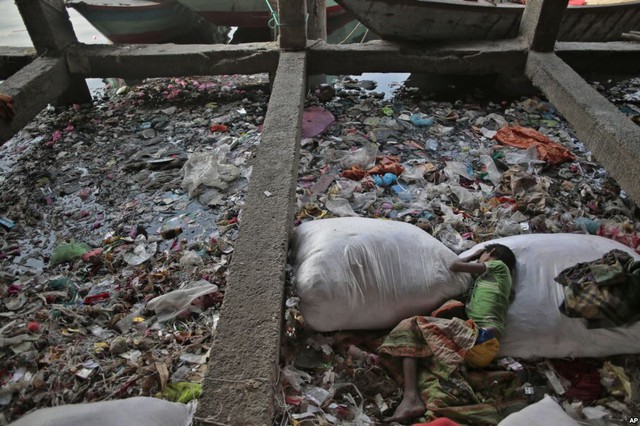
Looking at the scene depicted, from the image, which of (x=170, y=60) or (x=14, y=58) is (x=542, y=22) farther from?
(x=14, y=58)

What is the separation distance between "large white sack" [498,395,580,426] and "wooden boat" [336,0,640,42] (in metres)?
3.85

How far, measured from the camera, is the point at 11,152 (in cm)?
410

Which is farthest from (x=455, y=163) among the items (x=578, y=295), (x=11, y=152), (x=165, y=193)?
(x=11, y=152)

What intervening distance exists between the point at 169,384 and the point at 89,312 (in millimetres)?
777

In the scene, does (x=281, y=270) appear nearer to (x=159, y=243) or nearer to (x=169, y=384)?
(x=169, y=384)

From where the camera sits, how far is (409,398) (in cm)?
191

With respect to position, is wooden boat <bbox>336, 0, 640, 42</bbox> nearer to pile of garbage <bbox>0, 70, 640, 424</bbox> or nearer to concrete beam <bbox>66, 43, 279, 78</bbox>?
pile of garbage <bbox>0, 70, 640, 424</bbox>

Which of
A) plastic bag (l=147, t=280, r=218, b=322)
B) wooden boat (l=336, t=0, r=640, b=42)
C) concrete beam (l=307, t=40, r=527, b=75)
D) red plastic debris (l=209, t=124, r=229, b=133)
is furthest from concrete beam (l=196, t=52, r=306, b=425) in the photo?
wooden boat (l=336, t=0, r=640, b=42)

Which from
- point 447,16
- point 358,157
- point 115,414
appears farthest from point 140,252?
point 447,16

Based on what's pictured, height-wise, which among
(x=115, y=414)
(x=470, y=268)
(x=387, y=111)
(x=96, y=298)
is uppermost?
(x=115, y=414)

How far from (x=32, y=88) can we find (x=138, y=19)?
413 centimetres

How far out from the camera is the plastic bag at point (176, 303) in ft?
7.58

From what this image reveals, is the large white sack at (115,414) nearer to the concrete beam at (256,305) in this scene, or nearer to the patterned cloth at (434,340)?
the concrete beam at (256,305)

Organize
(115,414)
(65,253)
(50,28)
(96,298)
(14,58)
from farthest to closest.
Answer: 1. (14,58)
2. (50,28)
3. (65,253)
4. (96,298)
5. (115,414)
